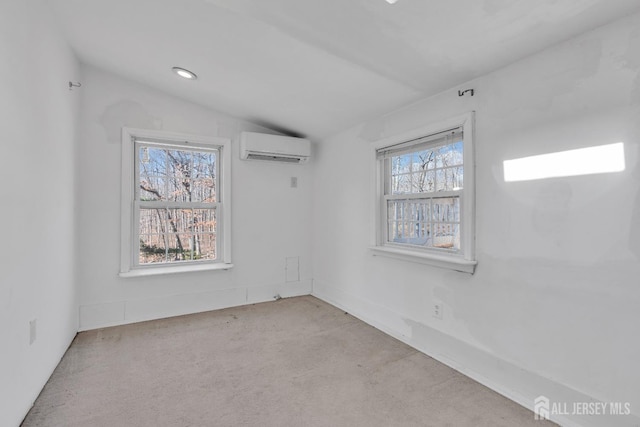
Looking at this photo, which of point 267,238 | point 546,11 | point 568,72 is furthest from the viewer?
point 267,238

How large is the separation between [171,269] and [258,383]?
1.88 metres

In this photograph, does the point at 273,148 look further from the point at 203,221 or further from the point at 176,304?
the point at 176,304

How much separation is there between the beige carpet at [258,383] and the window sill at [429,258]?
0.74 metres

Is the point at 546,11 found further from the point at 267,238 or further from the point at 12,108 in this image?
the point at 267,238

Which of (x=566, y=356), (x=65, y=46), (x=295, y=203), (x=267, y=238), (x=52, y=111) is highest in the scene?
(x=65, y=46)

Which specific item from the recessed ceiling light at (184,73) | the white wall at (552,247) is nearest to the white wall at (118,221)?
the recessed ceiling light at (184,73)

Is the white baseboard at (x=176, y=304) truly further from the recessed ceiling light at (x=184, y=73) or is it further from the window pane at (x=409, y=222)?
the recessed ceiling light at (x=184, y=73)

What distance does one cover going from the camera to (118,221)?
3131mm

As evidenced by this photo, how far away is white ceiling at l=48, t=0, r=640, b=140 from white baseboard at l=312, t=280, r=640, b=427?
1.93 m

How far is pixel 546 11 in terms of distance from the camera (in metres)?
1.47

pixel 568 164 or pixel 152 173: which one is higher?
pixel 152 173

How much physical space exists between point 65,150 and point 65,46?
0.86 metres

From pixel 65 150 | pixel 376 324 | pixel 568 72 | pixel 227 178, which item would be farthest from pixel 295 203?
pixel 568 72

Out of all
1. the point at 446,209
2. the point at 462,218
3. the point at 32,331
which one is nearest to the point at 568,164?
the point at 462,218
